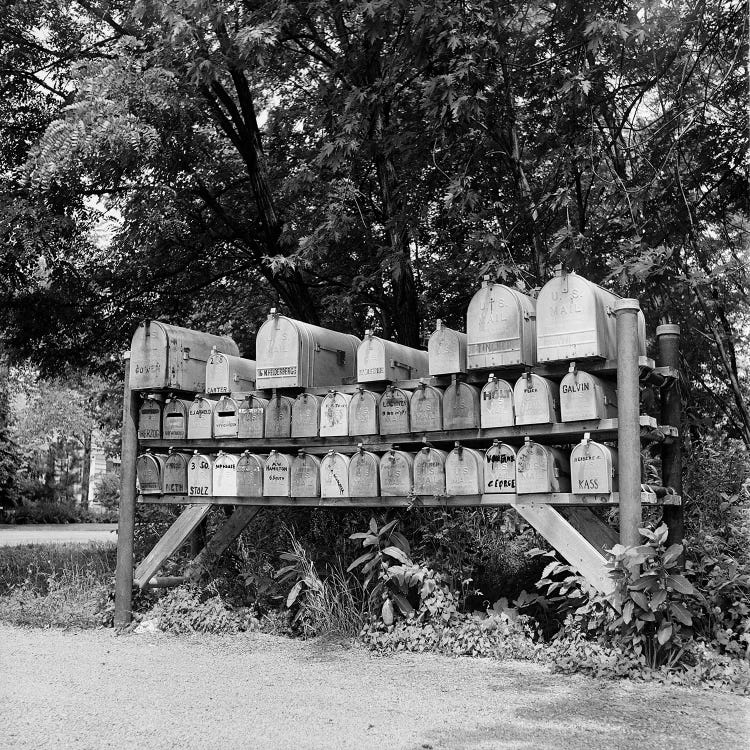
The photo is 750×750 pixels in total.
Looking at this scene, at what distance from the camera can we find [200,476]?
22.9 feet

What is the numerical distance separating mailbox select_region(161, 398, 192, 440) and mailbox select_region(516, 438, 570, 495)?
2927mm

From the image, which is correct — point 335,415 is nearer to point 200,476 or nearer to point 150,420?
point 200,476

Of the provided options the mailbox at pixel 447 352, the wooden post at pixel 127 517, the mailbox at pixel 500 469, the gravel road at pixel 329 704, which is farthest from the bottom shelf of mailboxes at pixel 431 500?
the gravel road at pixel 329 704

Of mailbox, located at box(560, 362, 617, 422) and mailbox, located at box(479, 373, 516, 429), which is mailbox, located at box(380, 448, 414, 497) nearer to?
mailbox, located at box(479, 373, 516, 429)

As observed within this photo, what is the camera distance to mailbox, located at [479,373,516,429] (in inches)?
230

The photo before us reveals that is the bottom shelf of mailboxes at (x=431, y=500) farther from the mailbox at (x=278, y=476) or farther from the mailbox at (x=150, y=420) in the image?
the mailbox at (x=150, y=420)

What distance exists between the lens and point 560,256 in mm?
7191

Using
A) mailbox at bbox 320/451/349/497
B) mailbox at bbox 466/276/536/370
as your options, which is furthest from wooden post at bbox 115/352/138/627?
mailbox at bbox 466/276/536/370

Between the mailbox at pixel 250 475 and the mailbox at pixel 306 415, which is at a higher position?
the mailbox at pixel 306 415

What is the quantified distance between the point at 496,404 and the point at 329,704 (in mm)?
2332

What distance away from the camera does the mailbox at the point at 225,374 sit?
23.0ft

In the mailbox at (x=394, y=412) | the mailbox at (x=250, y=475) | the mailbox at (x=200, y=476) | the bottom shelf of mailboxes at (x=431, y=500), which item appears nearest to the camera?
the bottom shelf of mailboxes at (x=431, y=500)

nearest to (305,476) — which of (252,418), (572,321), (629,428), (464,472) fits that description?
(252,418)

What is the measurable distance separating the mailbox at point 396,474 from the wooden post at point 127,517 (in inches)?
92.8
